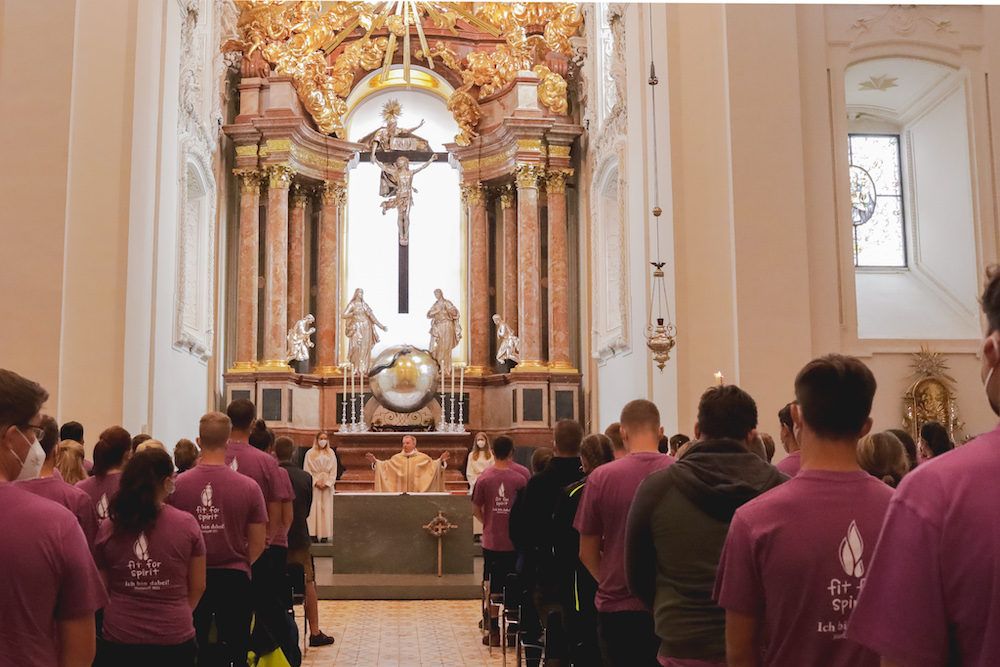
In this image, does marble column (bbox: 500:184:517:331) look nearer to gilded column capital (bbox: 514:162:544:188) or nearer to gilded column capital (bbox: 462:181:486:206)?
gilded column capital (bbox: 462:181:486:206)

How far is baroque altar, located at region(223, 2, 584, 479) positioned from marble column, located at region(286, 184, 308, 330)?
0.03 metres

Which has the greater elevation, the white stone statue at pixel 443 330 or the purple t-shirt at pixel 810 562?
the white stone statue at pixel 443 330

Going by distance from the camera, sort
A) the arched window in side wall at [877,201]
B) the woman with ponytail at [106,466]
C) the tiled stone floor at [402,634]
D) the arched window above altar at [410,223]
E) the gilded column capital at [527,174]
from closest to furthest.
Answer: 1. the woman with ponytail at [106,466]
2. the tiled stone floor at [402,634]
3. the arched window in side wall at [877,201]
4. the gilded column capital at [527,174]
5. the arched window above altar at [410,223]

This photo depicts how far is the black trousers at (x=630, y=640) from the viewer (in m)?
4.26

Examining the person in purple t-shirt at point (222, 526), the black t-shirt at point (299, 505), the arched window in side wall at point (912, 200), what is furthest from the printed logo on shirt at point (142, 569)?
the arched window in side wall at point (912, 200)

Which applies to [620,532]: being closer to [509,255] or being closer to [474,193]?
[509,255]

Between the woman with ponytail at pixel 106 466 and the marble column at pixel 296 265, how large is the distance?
48.4 ft

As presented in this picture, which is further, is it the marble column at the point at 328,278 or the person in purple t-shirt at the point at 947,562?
the marble column at the point at 328,278

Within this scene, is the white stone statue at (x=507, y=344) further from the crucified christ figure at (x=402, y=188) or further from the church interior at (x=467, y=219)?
the crucified christ figure at (x=402, y=188)

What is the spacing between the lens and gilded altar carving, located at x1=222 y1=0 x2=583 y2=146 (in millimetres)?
18969

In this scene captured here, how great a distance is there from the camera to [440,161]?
20.6m

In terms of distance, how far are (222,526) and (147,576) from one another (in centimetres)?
117

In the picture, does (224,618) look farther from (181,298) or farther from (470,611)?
(181,298)

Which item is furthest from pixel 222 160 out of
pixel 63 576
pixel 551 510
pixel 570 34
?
pixel 63 576
